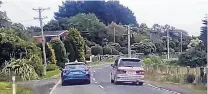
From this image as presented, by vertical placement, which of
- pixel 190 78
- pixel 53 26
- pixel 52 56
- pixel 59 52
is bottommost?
pixel 190 78

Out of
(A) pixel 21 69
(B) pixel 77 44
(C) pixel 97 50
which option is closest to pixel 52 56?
(B) pixel 77 44

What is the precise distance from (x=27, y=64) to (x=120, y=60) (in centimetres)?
1804

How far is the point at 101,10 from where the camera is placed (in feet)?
274

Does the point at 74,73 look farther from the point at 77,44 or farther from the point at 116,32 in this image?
the point at 116,32

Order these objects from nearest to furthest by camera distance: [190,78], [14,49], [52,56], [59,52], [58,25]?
[190,78] < [14,49] < [52,56] < [59,52] < [58,25]

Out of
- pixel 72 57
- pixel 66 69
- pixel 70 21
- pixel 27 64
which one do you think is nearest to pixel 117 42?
pixel 70 21

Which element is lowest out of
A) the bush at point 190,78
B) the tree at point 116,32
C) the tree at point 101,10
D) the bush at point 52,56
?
the bush at point 190,78

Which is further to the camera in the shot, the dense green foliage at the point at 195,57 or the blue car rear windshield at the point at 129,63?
the dense green foliage at the point at 195,57

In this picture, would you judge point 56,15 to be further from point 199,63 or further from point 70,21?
point 199,63

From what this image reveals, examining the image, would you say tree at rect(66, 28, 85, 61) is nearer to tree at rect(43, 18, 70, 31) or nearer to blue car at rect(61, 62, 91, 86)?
tree at rect(43, 18, 70, 31)

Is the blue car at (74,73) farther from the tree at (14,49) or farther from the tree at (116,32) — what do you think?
the tree at (116,32)

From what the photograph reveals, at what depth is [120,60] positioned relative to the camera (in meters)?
29.2

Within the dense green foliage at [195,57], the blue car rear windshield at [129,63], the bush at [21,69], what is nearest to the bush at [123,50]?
the dense green foliage at [195,57]

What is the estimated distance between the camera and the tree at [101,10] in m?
79.2
